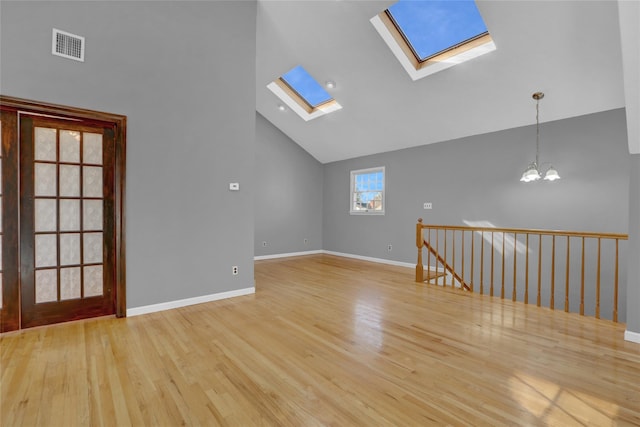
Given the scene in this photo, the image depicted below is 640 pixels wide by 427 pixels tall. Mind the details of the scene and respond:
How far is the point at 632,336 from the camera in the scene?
8.34 feet

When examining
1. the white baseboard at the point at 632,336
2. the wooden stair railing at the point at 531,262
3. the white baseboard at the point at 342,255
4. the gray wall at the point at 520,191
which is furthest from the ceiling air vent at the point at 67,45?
the white baseboard at the point at 632,336

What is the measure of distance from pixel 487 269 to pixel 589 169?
2.10 m

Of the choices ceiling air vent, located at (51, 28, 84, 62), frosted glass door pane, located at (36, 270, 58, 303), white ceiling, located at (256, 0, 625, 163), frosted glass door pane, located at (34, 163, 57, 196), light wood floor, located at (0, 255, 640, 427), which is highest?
white ceiling, located at (256, 0, 625, 163)

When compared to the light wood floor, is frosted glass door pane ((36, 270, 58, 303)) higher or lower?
higher

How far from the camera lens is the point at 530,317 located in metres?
3.14

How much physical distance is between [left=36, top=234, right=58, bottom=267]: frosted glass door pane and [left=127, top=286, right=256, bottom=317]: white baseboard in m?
0.85

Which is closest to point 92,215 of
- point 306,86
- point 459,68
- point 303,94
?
point 306,86

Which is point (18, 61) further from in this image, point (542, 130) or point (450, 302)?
point (542, 130)

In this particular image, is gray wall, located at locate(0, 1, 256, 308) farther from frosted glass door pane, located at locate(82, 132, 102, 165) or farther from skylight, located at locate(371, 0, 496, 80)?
skylight, located at locate(371, 0, 496, 80)

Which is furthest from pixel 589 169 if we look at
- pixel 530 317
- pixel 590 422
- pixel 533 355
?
pixel 590 422

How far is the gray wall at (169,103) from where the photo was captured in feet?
8.88

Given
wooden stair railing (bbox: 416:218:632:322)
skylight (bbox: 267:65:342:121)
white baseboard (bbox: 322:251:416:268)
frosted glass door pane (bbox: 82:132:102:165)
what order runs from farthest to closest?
white baseboard (bbox: 322:251:416:268) → skylight (bbox: 267:65:342:121) → wooden stair railing (bbox: 416:218:632:322) → frosted glass door pane (bbox: 82:132:102:165)

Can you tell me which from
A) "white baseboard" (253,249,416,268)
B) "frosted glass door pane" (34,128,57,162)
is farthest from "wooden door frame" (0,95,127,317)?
"white baseboard" (253,249,416,268)

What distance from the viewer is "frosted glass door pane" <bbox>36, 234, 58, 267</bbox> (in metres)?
2.80
